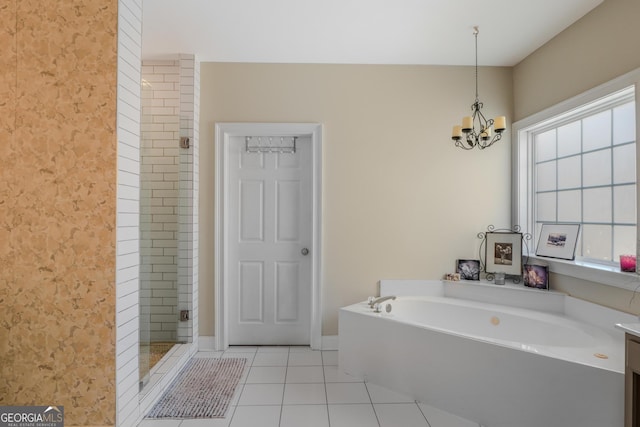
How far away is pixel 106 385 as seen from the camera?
196 cm

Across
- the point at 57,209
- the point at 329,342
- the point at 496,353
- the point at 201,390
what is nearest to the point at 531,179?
the point at 496,353

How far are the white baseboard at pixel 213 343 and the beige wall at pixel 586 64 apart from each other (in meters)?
1.96

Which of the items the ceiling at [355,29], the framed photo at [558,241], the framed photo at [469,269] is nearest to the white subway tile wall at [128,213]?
the ceiling at [355,29]

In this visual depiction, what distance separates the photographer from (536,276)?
2990 mm

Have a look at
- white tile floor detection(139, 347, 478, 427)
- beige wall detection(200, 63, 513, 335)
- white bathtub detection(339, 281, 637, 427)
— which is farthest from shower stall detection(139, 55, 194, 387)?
white bathtub detection(339, 281, 637, 427)

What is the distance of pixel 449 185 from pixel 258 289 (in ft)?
6.90

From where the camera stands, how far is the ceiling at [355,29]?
2.45 meters

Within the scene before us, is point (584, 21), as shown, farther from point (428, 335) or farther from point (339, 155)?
point (428, 335)

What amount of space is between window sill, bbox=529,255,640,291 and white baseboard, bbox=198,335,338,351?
1.96 metres

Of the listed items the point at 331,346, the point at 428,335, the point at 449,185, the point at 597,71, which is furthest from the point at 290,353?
the point at 597,71

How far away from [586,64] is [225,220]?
10.3 ft

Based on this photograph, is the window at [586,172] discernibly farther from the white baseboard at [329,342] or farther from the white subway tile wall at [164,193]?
the white subway tile wall at [164,193]

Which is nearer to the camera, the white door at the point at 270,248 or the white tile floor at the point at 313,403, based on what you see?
the white tile floor at the point at 313,403

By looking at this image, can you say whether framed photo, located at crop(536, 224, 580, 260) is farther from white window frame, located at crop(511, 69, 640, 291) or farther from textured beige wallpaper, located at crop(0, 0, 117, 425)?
textured beige wallpaper, located at crop(0, 0, 117, 425)
